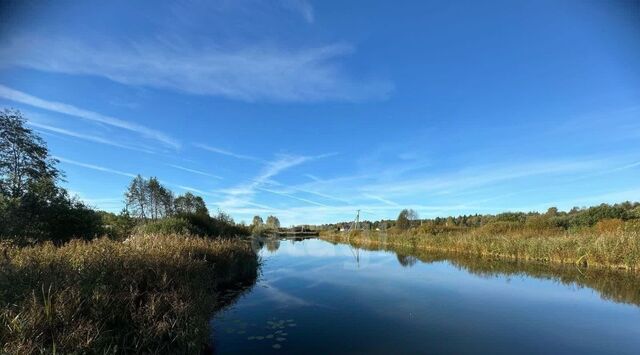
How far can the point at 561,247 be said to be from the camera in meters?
21.8

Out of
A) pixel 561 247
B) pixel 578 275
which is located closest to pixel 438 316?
pixel 578 275

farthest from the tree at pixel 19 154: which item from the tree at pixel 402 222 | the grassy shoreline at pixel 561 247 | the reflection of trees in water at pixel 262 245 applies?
the tree at pixel 402 222

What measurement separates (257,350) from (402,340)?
3143 millimetres

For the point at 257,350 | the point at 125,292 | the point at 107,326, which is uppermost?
the point at 125,292

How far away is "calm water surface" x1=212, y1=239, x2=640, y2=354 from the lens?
7.85 m

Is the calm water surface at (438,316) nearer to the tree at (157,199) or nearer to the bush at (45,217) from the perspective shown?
the bush at (45,217)

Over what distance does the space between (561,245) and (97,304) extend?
24015mm

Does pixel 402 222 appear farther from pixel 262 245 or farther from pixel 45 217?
pixel 45 217

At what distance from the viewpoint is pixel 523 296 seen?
511 inches

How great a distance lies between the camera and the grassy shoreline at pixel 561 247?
17797 millimetres

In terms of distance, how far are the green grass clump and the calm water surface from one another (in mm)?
1605

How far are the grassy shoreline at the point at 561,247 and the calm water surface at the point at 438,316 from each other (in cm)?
179

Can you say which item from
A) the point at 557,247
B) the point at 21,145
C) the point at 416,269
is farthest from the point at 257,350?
the point at 21,145

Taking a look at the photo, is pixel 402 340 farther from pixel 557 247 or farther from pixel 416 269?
pixel 557 247
